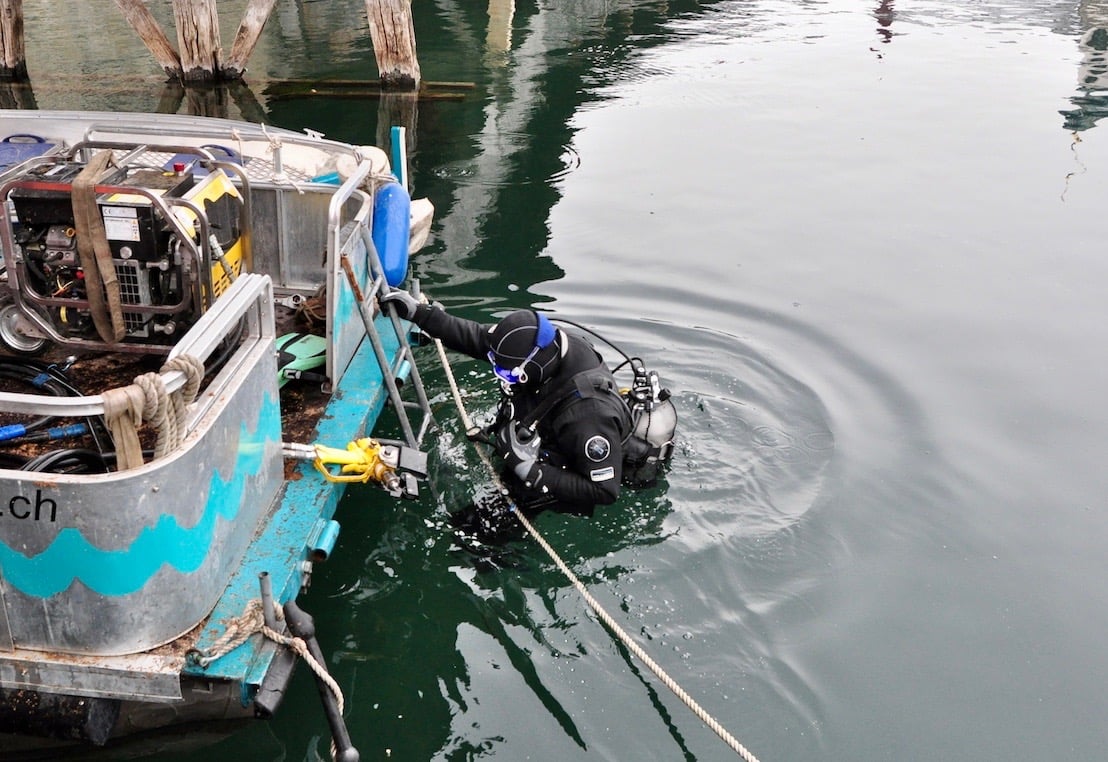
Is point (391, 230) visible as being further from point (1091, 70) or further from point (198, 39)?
point (1091, 70)

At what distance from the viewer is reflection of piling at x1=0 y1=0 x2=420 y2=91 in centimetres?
1336

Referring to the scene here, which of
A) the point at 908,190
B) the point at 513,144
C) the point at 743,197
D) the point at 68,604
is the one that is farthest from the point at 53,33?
the point at 68,604

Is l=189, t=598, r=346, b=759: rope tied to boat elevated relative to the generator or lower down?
lower down

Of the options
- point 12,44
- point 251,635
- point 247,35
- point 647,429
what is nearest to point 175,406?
point 251,635

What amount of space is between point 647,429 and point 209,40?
1135 centimetres

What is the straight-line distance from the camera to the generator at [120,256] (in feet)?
15.5

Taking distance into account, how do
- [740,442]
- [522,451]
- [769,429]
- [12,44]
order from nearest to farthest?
[522,451]
[740,442]
[769,429]
[12,44]

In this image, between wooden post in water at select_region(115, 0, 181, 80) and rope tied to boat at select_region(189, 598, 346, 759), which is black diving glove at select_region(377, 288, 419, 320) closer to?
rope tied to boat at select_region(189, 598, 346, 759)

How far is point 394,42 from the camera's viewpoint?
Answer: 1373 cm

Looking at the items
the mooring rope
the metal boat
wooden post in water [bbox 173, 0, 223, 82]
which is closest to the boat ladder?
the metal boat

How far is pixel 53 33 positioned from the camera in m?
18.1

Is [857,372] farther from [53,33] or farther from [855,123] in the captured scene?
[53,33]

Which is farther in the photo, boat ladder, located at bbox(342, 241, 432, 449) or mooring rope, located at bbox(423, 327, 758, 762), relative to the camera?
boat ladder, located at bbox(342, 241, 432, 449)

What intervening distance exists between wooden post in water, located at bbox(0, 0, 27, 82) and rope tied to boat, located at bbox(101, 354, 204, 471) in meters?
13.5
